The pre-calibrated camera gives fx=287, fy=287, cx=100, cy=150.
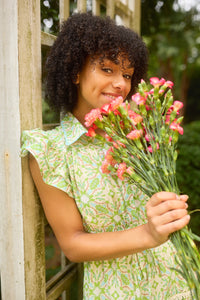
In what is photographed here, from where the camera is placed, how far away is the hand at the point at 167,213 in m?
0.90

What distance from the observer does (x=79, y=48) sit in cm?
126

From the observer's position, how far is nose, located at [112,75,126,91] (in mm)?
1253

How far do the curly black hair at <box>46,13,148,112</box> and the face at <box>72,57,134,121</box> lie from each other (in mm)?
31

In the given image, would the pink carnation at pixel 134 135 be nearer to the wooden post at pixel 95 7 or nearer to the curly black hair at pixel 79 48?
the curly black hair at pixel 79 48

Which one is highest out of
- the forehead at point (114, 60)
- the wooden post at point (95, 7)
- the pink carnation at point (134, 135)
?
the wooden post at point (95, 7)

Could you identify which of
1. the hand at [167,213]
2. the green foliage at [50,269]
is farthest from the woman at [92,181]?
the green foliage at [50,269]

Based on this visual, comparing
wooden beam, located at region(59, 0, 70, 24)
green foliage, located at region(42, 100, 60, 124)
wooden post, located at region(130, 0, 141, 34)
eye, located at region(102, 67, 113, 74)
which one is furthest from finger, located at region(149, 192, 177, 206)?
wooden post, located at region(130, 0, 141, 34)

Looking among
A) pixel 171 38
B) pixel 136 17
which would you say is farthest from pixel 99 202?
pixel 171 38

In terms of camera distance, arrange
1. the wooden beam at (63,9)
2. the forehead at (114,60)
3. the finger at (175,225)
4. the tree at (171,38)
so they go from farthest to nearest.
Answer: the tree at (171,38), the wooden beam at (63,9), the forehead at (114,60), the finger at (175,225)

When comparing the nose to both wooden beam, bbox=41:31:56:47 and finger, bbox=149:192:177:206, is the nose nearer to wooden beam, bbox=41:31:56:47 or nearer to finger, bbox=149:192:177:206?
wooden beam, bbox=41:31:56:47

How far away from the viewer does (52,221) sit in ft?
3.85

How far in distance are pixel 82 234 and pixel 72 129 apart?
1.51ft

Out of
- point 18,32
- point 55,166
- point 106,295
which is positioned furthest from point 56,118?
point 106,295

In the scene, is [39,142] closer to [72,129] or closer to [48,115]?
[72,129]
